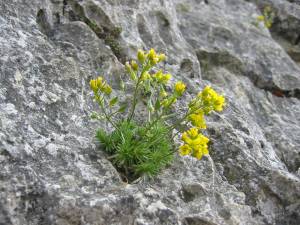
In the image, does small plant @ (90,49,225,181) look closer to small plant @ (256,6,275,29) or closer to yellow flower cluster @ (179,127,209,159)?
yellow flower cluster @ (179,127,209,159)

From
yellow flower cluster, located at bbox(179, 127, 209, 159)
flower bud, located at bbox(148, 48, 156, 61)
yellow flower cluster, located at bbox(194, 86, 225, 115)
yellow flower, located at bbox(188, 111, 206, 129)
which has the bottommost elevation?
yellow flower cluster, located at bbox(179, 127, 209, 159)

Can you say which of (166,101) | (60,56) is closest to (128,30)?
(60,56)

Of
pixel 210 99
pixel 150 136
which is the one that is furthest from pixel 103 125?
pixel 210 99

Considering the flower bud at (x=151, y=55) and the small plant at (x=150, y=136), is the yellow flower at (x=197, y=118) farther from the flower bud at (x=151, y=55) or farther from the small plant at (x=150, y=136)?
the flower bud at (x=151, y=55)

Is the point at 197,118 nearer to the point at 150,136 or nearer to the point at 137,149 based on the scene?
the point at 150,136

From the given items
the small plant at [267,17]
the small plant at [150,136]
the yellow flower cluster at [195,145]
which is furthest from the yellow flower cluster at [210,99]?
the small plant at [267,17]

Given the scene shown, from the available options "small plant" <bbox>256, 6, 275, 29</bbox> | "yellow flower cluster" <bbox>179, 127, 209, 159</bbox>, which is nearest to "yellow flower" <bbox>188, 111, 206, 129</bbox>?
"yellow flower cluster" <bbox>179, 127, 209, 159</bbox>

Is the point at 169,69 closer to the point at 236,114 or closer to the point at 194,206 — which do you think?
the point at 236,114
